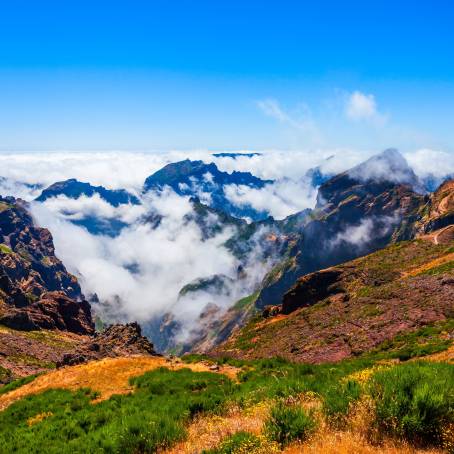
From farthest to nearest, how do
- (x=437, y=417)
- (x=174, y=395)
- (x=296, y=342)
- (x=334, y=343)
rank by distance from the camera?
(x=296, y=342) < (x=334, y=343) < (x=174, y=395) < (x=437, y=417)

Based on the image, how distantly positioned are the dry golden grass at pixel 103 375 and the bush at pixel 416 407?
18683 mm

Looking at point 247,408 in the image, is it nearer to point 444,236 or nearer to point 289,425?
point 289,425

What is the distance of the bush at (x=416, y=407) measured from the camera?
11594 mm

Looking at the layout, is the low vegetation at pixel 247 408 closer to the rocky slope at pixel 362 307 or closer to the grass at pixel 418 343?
the grass at pixel 418 343

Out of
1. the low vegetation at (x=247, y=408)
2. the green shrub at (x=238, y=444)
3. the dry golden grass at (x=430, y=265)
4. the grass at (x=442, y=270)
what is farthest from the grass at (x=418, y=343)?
the dry golden grass at (x=430, y=265)

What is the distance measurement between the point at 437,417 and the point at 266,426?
4.69m

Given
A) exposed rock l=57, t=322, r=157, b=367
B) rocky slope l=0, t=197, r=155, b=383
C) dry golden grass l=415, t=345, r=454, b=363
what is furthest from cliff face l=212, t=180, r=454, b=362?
rocky slope l=0, t=197, r=155, b=383

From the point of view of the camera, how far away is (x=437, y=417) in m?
11.7

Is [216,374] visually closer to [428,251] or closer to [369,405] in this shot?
[369,405]

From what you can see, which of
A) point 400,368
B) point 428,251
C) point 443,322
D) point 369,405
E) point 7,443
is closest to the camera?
point 369,405

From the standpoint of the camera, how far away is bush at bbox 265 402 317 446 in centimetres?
1247

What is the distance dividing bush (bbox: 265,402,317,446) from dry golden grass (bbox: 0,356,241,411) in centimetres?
1777

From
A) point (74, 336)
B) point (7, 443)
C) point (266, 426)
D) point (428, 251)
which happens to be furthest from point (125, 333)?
point (74, 336)

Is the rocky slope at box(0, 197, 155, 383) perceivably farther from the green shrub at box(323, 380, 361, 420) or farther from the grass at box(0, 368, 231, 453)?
the green shrub at box(323, 380, 361, 420)
